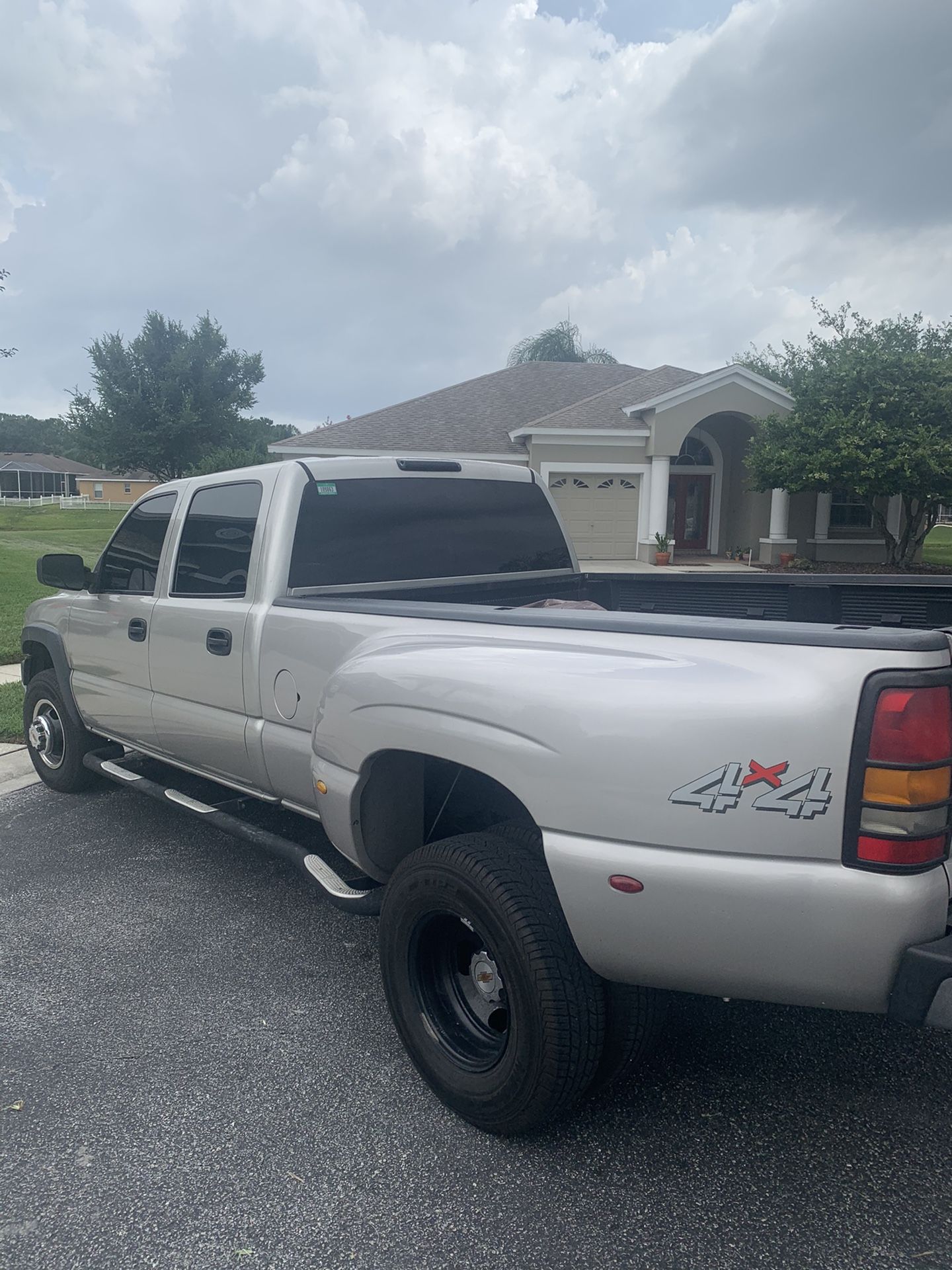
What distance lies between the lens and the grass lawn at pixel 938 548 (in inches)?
1140

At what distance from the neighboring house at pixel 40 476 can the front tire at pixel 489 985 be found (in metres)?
86.4

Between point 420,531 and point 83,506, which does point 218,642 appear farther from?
point 83,506

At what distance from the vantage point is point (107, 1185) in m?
2.50

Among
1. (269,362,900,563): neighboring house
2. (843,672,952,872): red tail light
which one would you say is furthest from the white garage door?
(843,672,952,872): red tail light

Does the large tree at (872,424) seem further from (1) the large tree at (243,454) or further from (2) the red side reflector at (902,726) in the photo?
(2) the red side reflector at (902,726)

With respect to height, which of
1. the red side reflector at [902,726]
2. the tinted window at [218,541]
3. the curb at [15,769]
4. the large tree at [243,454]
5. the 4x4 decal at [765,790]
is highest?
the large tree at [243,454]

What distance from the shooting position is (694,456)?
28641 millimetres

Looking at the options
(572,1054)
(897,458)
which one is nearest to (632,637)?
(572,1054)

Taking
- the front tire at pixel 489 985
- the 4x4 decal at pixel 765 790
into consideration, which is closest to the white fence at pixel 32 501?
the front tire at pixel 489 985

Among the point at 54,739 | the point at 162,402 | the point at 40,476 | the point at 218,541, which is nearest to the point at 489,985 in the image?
the point at 218,541

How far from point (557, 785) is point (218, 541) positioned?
237 cm

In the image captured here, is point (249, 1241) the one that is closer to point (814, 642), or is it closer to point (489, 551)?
point (814, 642)

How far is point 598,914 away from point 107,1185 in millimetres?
1513

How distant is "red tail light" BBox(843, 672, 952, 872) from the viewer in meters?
1.99
